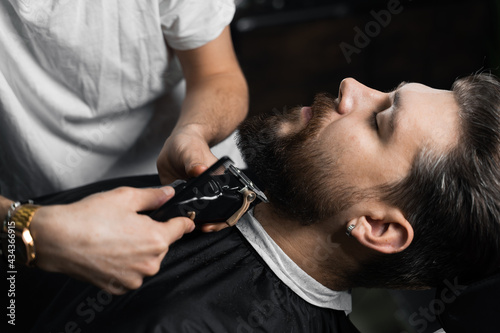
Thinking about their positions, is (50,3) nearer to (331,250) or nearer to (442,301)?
(331,250)

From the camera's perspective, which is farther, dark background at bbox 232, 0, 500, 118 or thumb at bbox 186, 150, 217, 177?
dark background at bbox 232, 0, 500, 118

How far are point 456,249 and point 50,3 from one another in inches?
45.0

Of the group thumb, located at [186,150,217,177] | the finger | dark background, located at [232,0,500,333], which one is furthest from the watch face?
dark background, located at [232,0,500,333]

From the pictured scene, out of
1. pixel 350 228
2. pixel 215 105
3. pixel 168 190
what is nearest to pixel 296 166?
pixel 350 228

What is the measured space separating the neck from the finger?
0.32 meters

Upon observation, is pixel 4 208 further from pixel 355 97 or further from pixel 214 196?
pixel 355 97

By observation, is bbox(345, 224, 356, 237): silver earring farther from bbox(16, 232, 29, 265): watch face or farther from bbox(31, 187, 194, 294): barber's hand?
bbox(16, 232, 29, 265): watch face

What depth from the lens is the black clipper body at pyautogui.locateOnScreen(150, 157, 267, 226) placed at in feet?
3.96

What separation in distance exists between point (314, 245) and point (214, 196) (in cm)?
30

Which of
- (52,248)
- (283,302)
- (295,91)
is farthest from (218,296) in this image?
(295,91)

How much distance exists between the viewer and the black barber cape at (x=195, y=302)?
4.21ft

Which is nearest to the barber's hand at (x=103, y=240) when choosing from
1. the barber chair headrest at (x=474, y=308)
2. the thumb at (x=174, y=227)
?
the thumb at (x=174, y=227)

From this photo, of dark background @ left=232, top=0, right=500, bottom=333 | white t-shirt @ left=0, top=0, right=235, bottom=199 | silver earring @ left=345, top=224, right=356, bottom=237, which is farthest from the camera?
dark background @ left=232, top=0, right=500, bottom=333

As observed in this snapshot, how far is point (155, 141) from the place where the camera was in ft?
6.14
